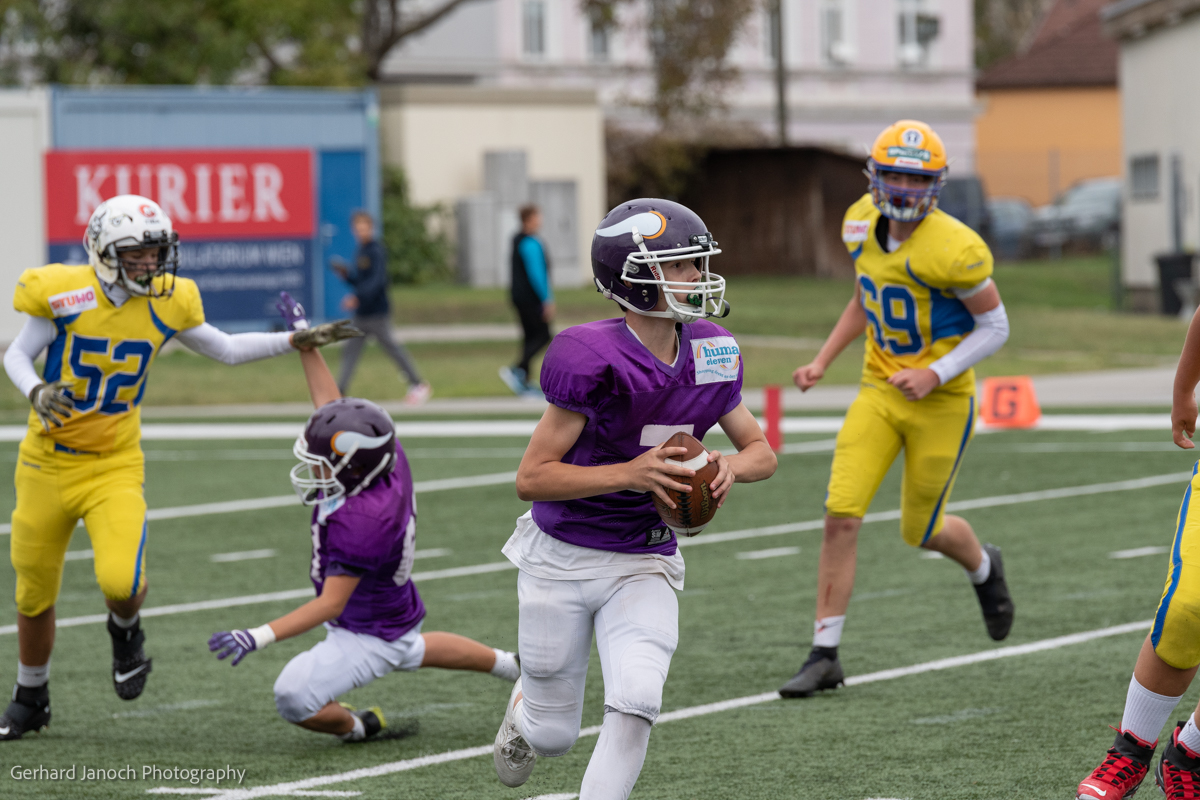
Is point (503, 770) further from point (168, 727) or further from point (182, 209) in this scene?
point (182, 209)

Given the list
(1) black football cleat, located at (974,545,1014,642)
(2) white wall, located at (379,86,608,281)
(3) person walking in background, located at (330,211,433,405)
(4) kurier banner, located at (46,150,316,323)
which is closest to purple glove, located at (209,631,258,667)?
(1) black football cleat, located at (974,545,1014,642)

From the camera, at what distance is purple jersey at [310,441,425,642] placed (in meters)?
5.75

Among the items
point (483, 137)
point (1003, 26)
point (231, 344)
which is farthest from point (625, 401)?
point (1003, 26)

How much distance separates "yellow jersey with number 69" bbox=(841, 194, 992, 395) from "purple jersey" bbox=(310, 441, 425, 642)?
2159 mm

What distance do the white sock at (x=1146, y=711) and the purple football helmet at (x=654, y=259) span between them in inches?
64.2

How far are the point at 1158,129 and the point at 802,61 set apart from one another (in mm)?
22739

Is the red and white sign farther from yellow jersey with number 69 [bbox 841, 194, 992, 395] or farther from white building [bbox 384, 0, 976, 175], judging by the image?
white building [bbox 384, 0, 976, 175]

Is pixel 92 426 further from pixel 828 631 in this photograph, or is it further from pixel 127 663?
pixel 828 631

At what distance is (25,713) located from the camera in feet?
20.2

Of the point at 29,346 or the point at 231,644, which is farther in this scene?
the point at 29,346

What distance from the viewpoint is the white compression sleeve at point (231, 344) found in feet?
21.2

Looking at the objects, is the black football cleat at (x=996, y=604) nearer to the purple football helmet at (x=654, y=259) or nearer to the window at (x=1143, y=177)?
the purple football helmet at (x=654, y=259)

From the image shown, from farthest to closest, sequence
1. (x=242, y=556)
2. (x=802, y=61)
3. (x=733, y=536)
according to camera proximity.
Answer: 1. (x=802, y=61)
2. (x=733, y=536)
3. (x=242, y=556)

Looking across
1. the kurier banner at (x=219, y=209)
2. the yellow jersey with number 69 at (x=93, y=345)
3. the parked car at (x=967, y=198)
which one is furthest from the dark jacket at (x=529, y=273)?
the parked car at (x=967, y=198)
